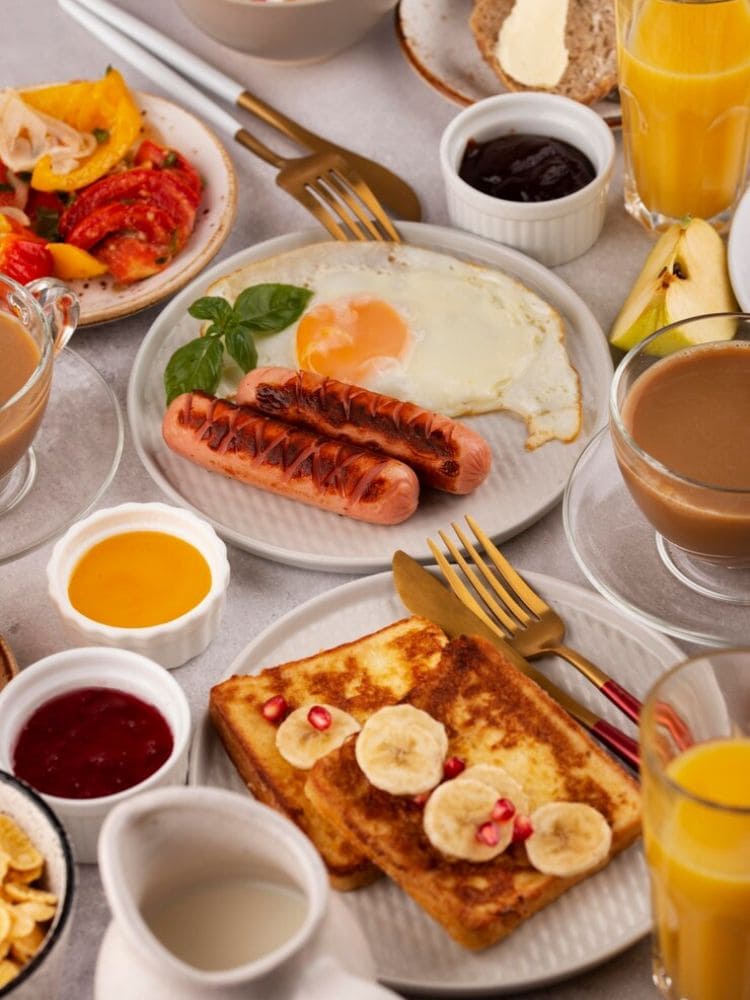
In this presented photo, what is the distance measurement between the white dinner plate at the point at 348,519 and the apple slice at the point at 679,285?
0.10 meters

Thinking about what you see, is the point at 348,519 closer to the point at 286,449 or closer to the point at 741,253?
the point at 286,449

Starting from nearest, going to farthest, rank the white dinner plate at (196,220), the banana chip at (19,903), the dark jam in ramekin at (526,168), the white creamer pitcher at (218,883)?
the white creamer pitcher at (218,883)
the banana chip at (19,903)
the white dinner plate at (196,220)
the dark jam in ramekin at (526,168)

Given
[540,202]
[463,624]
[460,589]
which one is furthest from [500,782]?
[540,202]

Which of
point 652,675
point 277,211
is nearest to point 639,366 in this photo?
point 652,675

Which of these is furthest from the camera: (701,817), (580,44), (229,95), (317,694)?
(229,95)

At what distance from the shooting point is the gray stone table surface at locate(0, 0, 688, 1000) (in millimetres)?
2443

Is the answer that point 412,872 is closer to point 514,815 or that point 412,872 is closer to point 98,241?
point 514,815

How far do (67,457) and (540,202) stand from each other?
1.34m

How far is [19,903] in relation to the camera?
2.08 metres

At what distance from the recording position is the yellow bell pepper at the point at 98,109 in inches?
149

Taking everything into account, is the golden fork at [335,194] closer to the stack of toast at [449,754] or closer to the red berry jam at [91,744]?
the stack of toast at [449,754]

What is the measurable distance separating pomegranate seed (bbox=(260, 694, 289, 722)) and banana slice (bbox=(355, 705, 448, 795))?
187 millimetres

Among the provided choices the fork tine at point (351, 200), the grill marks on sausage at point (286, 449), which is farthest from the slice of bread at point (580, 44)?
the grill marks on sausage at point (286, 449)

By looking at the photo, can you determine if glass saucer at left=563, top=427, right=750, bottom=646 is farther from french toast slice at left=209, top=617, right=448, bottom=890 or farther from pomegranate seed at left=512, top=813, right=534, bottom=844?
pomegranate seed at left=512, top=813, right=534, bottom=844
